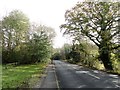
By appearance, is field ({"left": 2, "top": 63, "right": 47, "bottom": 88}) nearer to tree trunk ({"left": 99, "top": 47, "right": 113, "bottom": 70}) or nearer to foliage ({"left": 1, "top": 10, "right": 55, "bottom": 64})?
tree trunk ({"left": 99, "top": 47, "right": 113, "bottom": 70})

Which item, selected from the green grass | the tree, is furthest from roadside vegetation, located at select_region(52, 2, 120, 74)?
the green grass

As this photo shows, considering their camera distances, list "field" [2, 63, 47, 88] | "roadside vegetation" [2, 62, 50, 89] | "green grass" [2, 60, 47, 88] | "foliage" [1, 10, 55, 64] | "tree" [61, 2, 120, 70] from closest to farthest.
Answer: "roadside vegetation" [2, 62, 50, 89] → "field" [2, 63, 47, 88] → "green grass" [2, 60, 47, 88] → "tree" [61, 2, 120, 70] → "foliage" [1, 10, 55, 64]

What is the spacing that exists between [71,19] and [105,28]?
7009mm

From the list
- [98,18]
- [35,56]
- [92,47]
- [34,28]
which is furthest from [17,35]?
[98,18]

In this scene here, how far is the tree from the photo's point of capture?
3966cm

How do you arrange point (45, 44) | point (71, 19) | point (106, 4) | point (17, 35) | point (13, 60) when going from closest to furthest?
point (106, 4)
point (71, 19)
point (45, 44)
point (13, 60)
point (17, 35)

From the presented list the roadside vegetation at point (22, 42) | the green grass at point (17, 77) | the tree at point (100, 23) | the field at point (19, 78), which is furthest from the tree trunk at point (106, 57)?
the roadside vegetation at point (22, 42)

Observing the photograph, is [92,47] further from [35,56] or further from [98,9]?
[35,56]

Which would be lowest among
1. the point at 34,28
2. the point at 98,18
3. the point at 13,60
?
the point at 13,60

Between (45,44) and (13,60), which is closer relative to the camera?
(45,44)

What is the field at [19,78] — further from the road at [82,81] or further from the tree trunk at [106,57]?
the tree trunk at [106,57]

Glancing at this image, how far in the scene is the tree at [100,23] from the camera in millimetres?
39656

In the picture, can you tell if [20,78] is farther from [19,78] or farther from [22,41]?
[22,41]

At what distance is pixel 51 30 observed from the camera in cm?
9231
